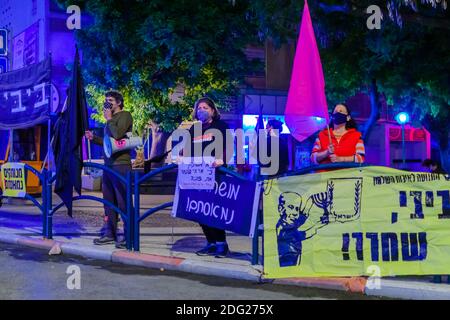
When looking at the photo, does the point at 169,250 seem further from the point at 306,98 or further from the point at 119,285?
the point at 306,98

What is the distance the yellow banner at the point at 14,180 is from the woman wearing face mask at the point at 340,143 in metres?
5.42

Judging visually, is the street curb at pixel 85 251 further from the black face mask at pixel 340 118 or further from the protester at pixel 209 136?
the black face mask at pixel 340 118

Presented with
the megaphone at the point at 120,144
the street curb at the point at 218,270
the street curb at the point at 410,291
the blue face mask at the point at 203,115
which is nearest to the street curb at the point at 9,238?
the megaphone at the point at 120,144

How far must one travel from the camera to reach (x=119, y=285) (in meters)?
5.96

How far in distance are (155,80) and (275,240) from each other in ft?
42.2

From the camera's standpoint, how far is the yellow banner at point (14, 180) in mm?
9820

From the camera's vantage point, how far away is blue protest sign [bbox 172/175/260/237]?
21.0 feet

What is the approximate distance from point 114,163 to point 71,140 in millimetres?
776

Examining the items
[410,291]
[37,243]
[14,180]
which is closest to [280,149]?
[37,243]

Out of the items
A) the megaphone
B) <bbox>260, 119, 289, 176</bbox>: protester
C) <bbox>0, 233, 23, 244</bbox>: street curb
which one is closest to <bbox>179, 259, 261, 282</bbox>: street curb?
the megaphone

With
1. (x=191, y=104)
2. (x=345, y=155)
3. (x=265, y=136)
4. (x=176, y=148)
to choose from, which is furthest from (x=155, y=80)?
(x=345, y=155)

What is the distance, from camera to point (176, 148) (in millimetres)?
7402

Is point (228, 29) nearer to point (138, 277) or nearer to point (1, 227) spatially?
point (1, 227)

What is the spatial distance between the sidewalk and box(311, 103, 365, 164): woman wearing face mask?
143 cm
